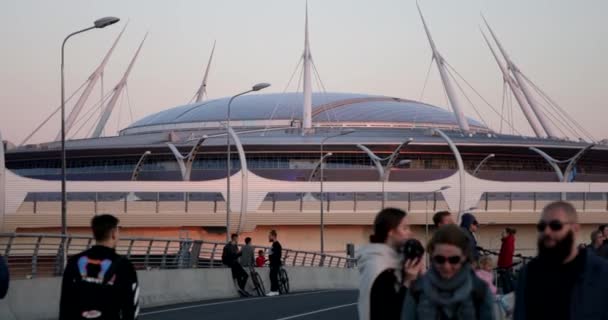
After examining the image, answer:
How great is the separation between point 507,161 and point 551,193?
1146 centimetres

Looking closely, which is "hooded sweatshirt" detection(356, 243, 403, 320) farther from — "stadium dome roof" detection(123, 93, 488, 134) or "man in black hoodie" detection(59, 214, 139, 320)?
"stadium dome roof" detection(123, 93, 488, 134)

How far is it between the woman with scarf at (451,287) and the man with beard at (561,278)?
0.72ft

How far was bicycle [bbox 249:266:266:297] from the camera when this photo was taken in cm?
3050

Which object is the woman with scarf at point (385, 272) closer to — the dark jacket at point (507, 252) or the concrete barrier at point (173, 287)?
the dark jacket at point (507, 252)

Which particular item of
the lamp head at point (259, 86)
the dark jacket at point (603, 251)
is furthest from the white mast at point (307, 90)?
the dark jacket at point (603, 251)

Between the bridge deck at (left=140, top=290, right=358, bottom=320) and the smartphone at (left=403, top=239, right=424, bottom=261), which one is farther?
the bridge deck at (left=140, top=290, right=358, bottom=320)

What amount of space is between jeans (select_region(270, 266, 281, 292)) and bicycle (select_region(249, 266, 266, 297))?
0.43m

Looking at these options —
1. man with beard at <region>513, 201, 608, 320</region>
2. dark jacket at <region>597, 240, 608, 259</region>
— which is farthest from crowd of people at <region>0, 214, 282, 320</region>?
dark jacket at <region>597, 240, 608, 259</region>

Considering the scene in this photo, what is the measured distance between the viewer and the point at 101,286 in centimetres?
862

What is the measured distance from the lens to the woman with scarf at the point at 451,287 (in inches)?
259

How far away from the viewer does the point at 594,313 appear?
258 inches

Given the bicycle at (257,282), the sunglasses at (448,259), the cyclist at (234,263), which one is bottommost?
the bicycle at (257,282)

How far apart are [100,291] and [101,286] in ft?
0.11

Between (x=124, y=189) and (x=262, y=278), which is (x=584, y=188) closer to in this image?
(x=124, y=189)
